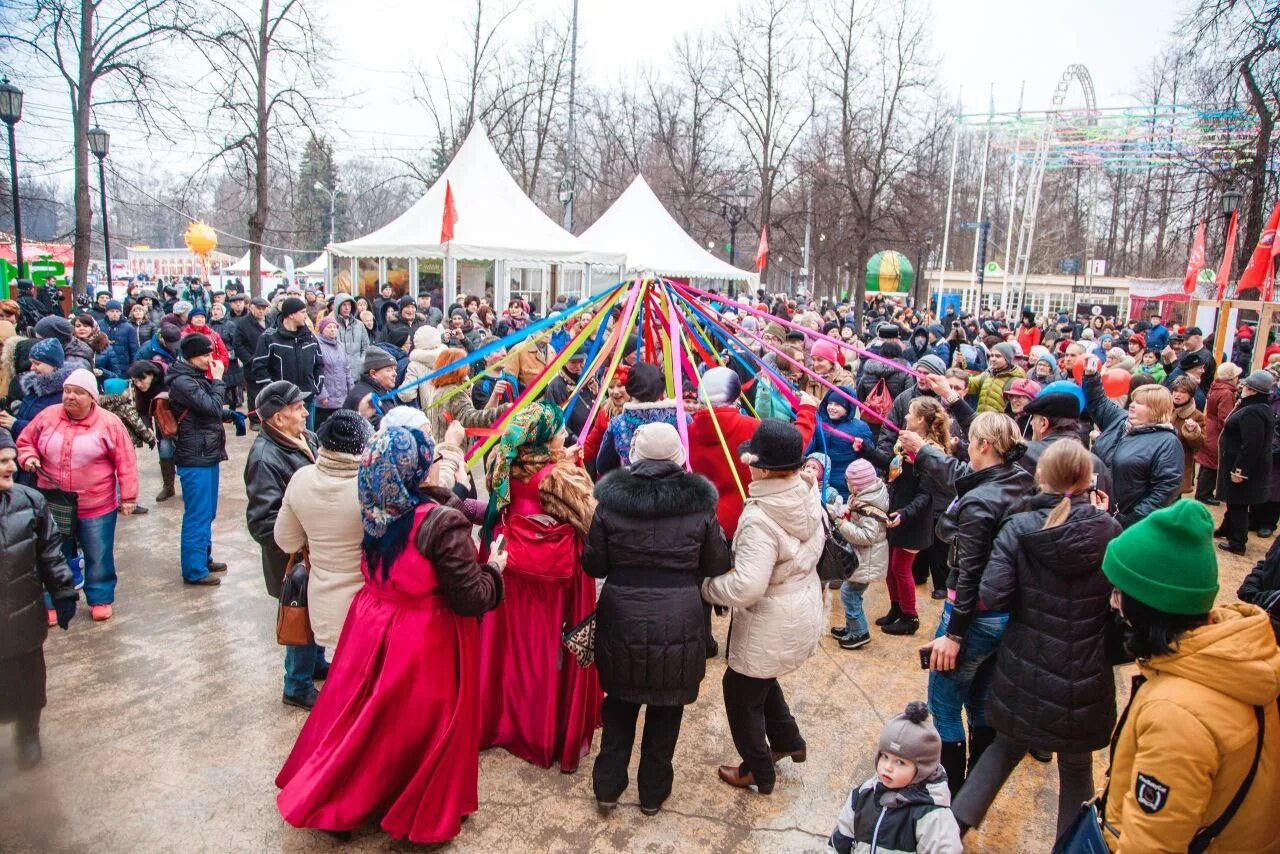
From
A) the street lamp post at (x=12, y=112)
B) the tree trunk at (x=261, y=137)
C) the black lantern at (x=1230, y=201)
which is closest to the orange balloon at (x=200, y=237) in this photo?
the tree trunk at (x=261, y=137)

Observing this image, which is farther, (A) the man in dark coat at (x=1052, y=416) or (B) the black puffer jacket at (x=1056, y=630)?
(A) the man in dark coat at (x=1052, y=416)

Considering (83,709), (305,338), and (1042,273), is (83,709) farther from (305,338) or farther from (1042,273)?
(1042,273)

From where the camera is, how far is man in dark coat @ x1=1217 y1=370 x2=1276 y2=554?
7250 millimetres

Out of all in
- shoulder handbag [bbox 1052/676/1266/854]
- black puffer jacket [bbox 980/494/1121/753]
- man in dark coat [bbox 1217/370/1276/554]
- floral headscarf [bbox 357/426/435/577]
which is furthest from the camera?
man in dark coat [bbox 1217/370/1276/554]

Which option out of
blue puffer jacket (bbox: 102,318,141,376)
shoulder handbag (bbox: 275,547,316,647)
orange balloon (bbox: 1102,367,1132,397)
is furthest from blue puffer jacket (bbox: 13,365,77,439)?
orange balloon (bbox: 1102,367,1132,397)

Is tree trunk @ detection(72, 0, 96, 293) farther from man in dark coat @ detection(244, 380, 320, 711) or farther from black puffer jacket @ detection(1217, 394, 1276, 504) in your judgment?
black puffer jacket @ detection(1217, 394, 1276, 504)

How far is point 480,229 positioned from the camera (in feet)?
53.5

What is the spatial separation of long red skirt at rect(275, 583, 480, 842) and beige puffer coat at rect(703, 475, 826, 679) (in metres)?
1.13

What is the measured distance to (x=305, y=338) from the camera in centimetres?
789

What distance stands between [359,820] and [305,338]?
585 centimetres

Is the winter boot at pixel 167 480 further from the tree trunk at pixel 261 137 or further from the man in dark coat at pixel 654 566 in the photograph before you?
the tree trunk at pixel 261 137

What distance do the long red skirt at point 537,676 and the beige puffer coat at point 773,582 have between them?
75cm

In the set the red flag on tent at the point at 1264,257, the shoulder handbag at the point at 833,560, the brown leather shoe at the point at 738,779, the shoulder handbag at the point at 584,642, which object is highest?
the red flag on tent at the point at 1264,257

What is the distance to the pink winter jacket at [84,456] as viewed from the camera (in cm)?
482
